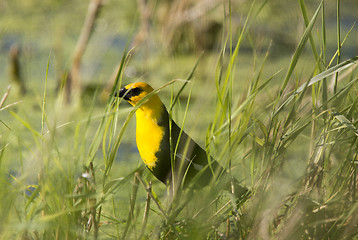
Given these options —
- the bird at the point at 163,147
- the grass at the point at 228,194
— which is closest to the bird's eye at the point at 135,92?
the bird at the point at 163,147

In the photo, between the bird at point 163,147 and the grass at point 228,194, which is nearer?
the grass at point 228,194

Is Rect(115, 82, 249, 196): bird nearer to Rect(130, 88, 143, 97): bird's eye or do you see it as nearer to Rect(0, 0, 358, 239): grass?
Rect(130, 88, 143, 97): bird's eye

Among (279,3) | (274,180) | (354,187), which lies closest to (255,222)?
(274,180)

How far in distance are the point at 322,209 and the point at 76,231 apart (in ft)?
1.82

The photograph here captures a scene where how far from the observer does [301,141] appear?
1.77 meters

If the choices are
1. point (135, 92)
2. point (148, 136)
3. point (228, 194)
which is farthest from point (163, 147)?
point (228, 194)

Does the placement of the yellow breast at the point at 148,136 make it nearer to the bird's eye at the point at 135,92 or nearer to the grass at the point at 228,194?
the bird's eye at the point at 135,92

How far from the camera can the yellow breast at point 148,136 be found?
5.07 feet

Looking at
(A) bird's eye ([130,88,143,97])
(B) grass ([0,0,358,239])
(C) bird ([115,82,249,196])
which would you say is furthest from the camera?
(A) bird's eye ([130,88,143,97])

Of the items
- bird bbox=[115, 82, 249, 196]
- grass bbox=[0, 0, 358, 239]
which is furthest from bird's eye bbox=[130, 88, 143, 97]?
grass bbox=[0, 0, 358, 239]

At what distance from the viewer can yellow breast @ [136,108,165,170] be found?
154 centimetres

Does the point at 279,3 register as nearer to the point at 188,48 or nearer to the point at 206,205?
the point at 188,48

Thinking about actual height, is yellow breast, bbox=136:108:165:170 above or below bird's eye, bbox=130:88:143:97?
below

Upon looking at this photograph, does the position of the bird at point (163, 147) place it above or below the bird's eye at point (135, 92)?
below
